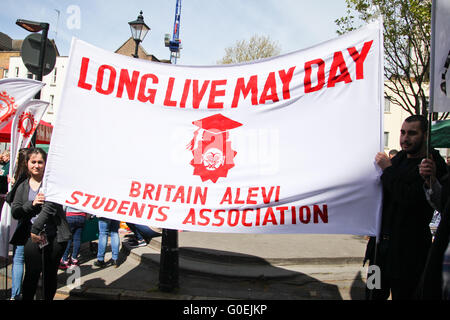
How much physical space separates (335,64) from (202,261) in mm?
3983

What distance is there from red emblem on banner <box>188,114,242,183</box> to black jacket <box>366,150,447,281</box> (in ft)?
4.31

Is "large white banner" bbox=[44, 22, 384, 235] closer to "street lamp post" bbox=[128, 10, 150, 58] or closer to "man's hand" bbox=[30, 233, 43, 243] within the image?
"man's hand" bbox=[30, 233, 43, 243]

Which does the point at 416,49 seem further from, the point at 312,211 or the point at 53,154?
the point at 53,154

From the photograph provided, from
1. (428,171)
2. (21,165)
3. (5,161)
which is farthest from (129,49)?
(428,171)

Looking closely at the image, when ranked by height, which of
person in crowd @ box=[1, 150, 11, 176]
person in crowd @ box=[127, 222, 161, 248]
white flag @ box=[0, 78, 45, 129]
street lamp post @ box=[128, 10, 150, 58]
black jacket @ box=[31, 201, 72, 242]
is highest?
street lamp post @ box=[128, 10, 150, 58]

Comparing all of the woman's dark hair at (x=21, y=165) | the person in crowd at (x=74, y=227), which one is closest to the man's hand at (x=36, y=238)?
the woman's dark hair at (x=21, y=165)

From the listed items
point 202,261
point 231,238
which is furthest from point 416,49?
point 202,261

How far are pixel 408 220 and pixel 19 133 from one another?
4.56 metres

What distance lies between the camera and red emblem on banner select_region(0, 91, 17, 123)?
4.21 m

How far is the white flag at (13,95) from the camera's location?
4.18 m

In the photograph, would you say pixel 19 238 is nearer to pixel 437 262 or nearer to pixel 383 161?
pixel 383 161

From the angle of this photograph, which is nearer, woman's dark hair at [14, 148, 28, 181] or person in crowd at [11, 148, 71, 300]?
person in crowd at [11, 148, 71, 300]

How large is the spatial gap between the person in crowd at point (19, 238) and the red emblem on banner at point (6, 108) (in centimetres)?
60

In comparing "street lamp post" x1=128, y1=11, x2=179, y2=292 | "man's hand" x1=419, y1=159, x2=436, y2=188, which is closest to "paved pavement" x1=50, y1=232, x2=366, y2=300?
Answer: "street lamp post" x1=128, y1=11, x2=179, y2=292
